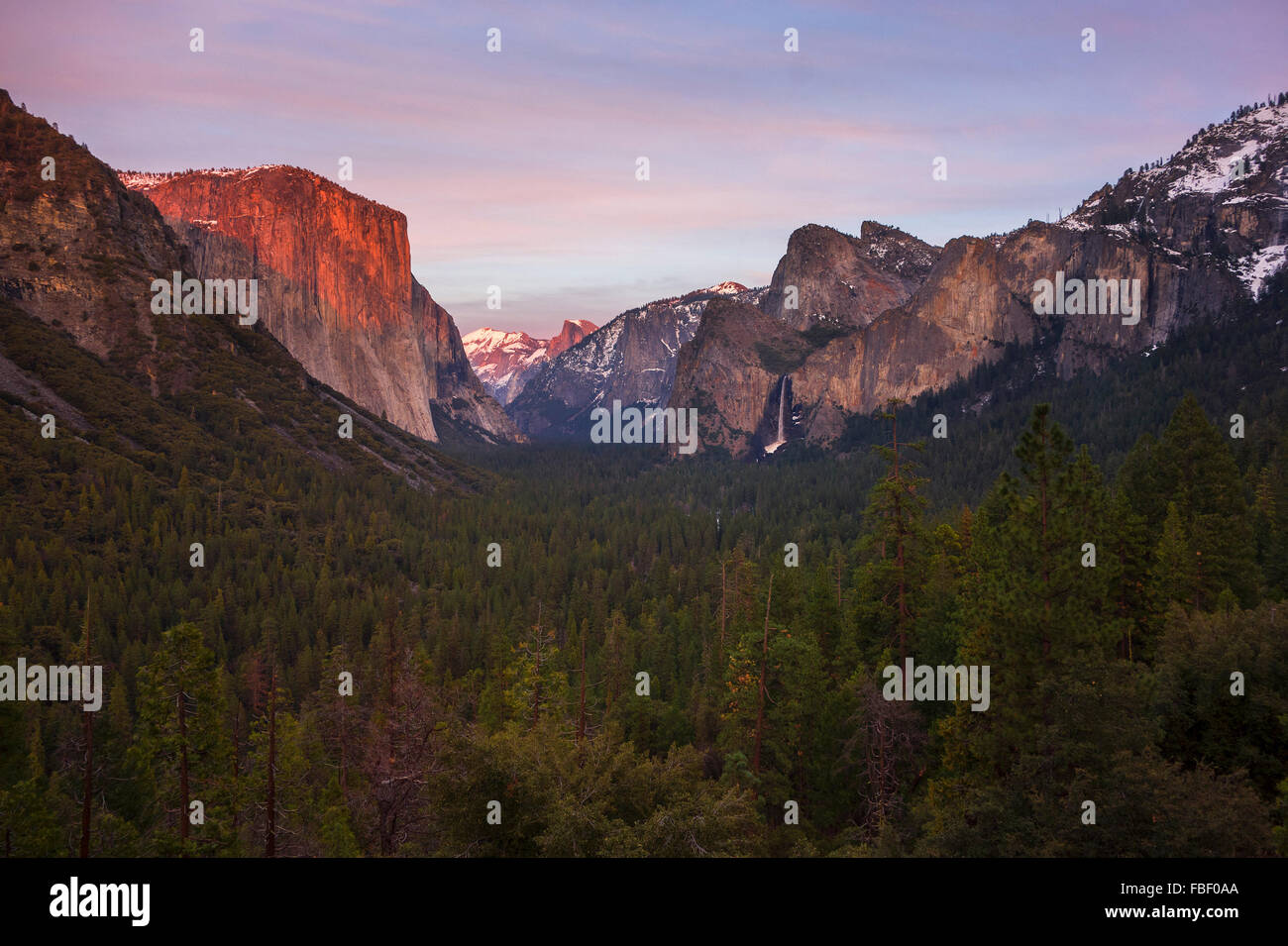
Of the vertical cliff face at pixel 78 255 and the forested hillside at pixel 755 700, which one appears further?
the vertical cliff face at pixel 78 255

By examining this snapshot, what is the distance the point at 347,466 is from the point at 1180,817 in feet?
487

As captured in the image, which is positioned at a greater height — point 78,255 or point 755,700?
point 78,255

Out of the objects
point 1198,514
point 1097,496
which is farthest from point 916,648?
point 1198,514

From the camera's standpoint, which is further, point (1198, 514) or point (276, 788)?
point (1198, 514)

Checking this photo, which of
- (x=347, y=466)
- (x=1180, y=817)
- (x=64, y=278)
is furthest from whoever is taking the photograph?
(x=347, y=466)

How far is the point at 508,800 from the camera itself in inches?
782

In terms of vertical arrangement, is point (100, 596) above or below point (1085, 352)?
below

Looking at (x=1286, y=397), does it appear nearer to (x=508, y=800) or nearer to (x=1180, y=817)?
(x=1180, y=817)

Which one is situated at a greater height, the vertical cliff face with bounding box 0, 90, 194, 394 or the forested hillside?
the vertical cliff face with bounding box 0, 90, 194, 394

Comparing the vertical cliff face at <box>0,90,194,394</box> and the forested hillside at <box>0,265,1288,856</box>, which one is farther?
the vertical cliff face at <box>0,90,194,394</box>

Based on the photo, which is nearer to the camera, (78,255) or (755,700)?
(755,700)

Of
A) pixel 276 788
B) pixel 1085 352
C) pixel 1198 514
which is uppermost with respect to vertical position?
pixel 1085 352

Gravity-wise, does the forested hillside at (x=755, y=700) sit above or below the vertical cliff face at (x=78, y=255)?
below
